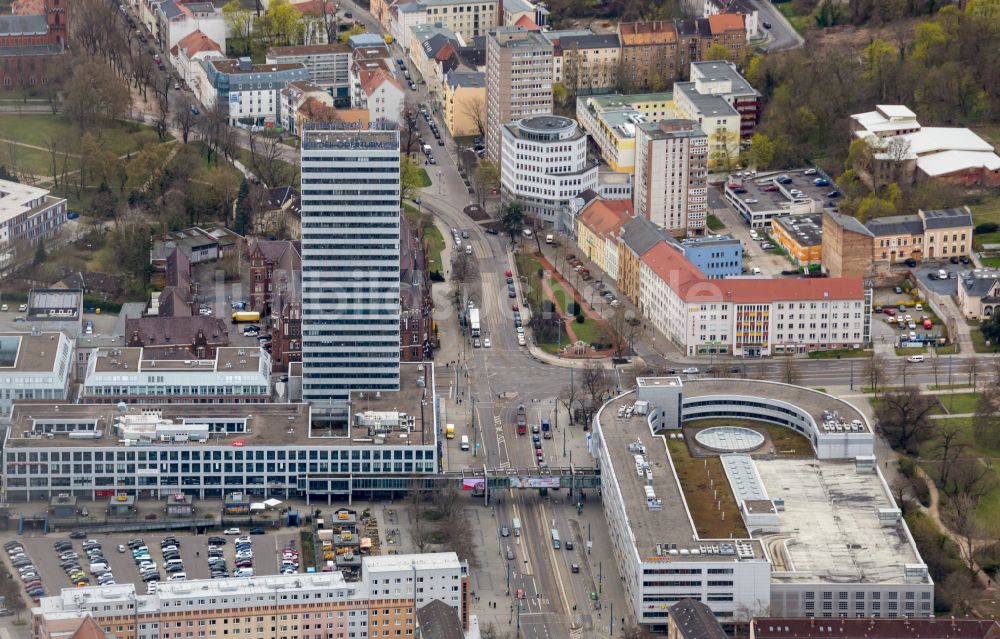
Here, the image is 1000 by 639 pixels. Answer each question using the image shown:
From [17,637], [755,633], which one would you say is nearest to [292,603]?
[17,637]

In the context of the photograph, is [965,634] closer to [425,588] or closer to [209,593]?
[425,588]

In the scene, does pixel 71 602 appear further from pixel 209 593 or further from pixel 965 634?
pixel 965 634

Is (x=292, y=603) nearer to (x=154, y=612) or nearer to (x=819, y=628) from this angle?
(x=154, y=612)

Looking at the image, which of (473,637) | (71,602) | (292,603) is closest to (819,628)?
(473,637)

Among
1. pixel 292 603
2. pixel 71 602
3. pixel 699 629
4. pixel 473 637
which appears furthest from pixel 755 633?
pixel 71 602

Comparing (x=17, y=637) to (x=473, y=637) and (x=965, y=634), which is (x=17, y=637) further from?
(x=965, y=634)

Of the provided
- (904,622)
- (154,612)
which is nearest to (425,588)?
(154,612)
